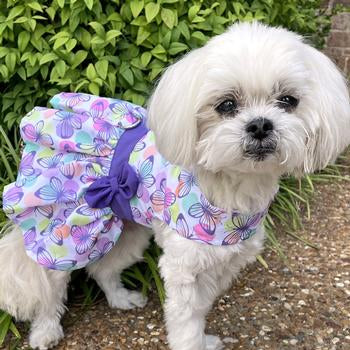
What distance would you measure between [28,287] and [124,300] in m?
0.53

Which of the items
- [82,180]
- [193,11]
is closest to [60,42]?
[193,11]

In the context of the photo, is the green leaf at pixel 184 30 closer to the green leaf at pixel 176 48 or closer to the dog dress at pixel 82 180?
the green leaf at pixel 176 48

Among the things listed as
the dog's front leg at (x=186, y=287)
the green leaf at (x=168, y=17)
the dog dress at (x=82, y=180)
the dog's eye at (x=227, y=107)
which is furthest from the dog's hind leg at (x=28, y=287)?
the green leaf at (x=168, y=17)

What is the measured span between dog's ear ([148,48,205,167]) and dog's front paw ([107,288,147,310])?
1.12 meters

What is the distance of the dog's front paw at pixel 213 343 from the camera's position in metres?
2.48

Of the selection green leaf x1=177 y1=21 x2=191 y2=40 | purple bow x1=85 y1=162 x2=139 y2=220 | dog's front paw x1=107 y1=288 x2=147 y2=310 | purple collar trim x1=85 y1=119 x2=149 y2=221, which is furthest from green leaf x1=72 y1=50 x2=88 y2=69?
dog's front paw x1=107 y1=288 x2=147 y2=310

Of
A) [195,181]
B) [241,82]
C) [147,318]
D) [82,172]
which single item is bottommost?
[147,318]

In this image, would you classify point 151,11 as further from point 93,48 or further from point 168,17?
point 93,48

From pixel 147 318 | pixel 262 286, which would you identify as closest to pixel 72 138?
pixel 147 318

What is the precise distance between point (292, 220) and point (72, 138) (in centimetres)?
177

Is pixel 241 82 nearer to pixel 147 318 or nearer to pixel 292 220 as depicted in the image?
pixel 147 318

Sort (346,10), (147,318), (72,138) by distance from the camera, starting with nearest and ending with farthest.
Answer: (72,138) → (147,318) → (346,10)

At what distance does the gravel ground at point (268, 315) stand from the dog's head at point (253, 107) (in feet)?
3.45

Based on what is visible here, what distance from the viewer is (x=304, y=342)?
8.39 ft
